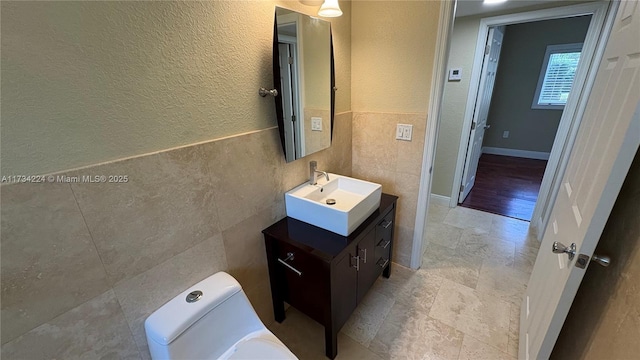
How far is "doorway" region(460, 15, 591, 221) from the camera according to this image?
3637 mm

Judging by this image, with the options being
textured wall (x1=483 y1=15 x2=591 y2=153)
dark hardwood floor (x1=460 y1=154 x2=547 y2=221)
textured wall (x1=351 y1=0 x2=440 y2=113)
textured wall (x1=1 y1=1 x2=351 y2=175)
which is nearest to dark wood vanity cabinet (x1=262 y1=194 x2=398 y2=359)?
textured wall (x1=1 y1=1 x2=351 y2=175)

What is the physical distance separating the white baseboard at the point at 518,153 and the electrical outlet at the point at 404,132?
4526 mm

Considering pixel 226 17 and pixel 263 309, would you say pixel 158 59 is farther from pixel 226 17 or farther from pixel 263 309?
pixel 263 309

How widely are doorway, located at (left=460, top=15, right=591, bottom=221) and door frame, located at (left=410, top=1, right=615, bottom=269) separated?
818 millimetres

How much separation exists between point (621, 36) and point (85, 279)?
2.12m

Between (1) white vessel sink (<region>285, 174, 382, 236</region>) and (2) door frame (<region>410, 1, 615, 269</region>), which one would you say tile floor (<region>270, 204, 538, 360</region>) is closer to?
(2) door frame (<region>410, 1, 615, 269</region>)

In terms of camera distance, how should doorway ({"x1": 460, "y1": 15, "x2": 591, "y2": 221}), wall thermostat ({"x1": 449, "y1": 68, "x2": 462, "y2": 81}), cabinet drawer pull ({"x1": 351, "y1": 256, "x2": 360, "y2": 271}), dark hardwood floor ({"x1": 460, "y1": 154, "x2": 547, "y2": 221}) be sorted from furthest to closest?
doorway ({"x1": 460, "y1": 15, "x2": 591, "y2": 221})
dark hardwood floor ({"x1": 460, "y1": 154, "x2": 547, "y2": 221})
wall thermostat ({"x1": 449, "y1": 68, "x2": 462, "y2": 81})
cabinet drawer pull ({"x1": 351, "y1": 256, "x2": 360, "y2": 271})

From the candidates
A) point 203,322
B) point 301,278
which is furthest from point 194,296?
point 301,278

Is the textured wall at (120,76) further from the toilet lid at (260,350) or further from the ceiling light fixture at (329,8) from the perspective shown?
the toilet lid at (260,350)

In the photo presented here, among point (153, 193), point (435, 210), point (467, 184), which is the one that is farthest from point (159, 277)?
point (467, 184)

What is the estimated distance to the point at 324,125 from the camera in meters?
1.69

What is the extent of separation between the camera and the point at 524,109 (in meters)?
4.81

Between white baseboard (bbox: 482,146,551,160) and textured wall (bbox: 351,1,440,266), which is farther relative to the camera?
white baseboard (bbox: 482,146,551,160)

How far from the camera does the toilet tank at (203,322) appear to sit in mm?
949
